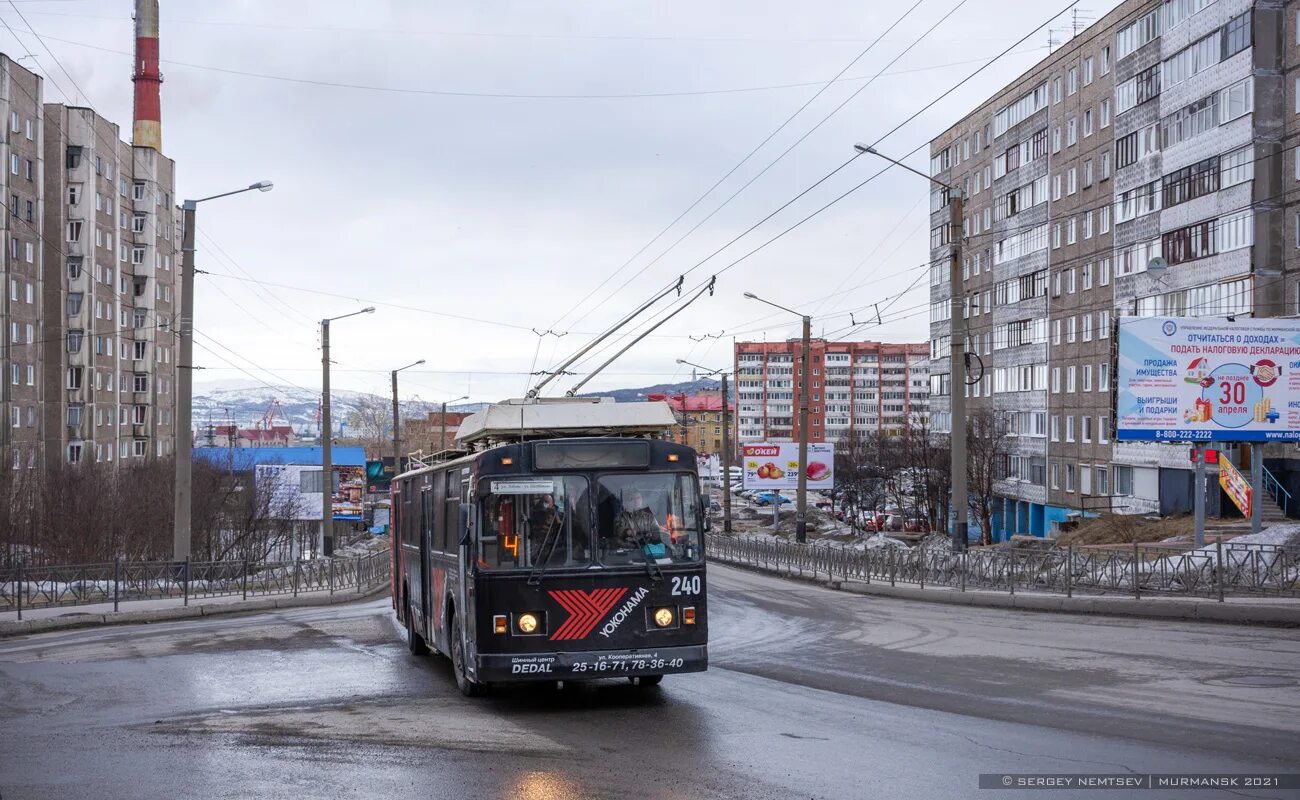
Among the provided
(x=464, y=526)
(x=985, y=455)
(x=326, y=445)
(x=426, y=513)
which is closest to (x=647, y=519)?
(x=464, y=526)

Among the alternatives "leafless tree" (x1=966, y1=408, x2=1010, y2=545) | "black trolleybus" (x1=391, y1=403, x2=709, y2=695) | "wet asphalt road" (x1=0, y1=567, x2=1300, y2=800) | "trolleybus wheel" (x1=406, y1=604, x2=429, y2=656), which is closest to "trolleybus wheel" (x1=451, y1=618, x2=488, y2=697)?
"wet asphalt road" (x1=0, y1=567, x2=1300, y2=800)

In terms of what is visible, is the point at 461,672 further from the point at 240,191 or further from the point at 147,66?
the point at 147,66

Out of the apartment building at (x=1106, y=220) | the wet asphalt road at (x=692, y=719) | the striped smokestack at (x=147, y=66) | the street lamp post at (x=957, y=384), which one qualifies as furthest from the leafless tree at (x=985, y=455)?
the striped smokestack at (x=147, y=66)

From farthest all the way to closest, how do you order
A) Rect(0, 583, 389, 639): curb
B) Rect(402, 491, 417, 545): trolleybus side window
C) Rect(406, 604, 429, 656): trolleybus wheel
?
Rect(0, 583, 389, 639): curb
Rect(402, 491, 417, 545): trolleybus side window
Rect(406, 604, 429, 656): trolleybus wheel

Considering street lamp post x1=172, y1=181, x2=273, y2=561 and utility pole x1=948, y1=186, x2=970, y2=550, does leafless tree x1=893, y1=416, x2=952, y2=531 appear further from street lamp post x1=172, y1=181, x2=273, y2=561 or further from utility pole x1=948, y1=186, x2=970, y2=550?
street lamp post x1=172, y1=181, x2=273, y2=561

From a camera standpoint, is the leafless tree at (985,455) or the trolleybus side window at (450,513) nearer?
the trolleybus side window at (450,513)

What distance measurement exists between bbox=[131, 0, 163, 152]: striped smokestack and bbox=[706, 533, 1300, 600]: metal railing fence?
59075 millimetres

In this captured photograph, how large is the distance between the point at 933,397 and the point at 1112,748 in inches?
2850

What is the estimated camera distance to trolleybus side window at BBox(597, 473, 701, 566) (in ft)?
40.2

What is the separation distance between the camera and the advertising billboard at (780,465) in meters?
56.9

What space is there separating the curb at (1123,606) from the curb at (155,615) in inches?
530

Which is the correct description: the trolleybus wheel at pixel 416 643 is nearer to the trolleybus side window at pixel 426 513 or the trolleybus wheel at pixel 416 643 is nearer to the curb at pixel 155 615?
the trolleybus side window at pixel 426 513

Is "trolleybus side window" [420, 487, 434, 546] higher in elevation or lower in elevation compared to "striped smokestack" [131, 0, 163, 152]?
lower

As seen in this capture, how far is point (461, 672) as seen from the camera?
1342 centimetres
